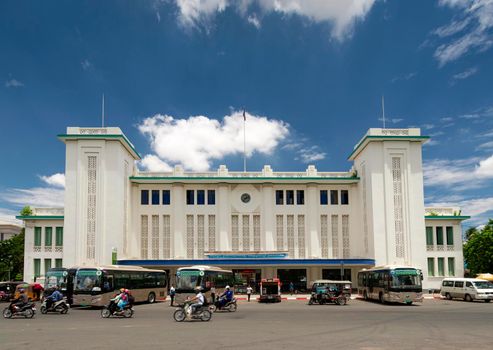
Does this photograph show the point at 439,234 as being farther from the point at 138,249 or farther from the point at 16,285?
the point at 16,285

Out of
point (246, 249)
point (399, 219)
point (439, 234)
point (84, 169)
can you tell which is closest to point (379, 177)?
point (399, 219)

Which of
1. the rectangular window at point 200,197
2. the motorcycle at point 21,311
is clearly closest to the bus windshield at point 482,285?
the rectangular window at point 200,197

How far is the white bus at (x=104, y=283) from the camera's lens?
31625 millimetres

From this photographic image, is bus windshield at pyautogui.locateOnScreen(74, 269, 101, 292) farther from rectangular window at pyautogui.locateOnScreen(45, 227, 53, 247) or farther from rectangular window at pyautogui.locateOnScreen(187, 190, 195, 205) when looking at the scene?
rectangular window at pyautogui.locateOnScreen(187, 190, 195, 205)

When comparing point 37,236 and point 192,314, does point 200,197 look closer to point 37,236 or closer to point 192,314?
point 37,236

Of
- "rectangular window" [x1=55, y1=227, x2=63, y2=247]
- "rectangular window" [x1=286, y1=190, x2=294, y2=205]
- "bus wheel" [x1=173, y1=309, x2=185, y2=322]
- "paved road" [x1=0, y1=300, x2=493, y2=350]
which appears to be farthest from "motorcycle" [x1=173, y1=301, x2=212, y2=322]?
"rectangular window" [x1=55, y1=227, x2=63, y2=247]

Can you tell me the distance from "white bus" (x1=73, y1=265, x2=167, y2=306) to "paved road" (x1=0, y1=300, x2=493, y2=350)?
20.8 ft

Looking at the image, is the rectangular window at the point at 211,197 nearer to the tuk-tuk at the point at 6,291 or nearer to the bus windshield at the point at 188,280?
the tuk-tuk at the point at 6,291

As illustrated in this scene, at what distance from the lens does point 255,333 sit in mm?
18422

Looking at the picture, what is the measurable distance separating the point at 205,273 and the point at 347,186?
28.2 meters

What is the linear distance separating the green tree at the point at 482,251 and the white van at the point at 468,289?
14495 mm

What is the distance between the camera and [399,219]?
52.5 metres

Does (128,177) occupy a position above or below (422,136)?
below

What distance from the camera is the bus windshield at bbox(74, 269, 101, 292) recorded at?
31734 millimetres
